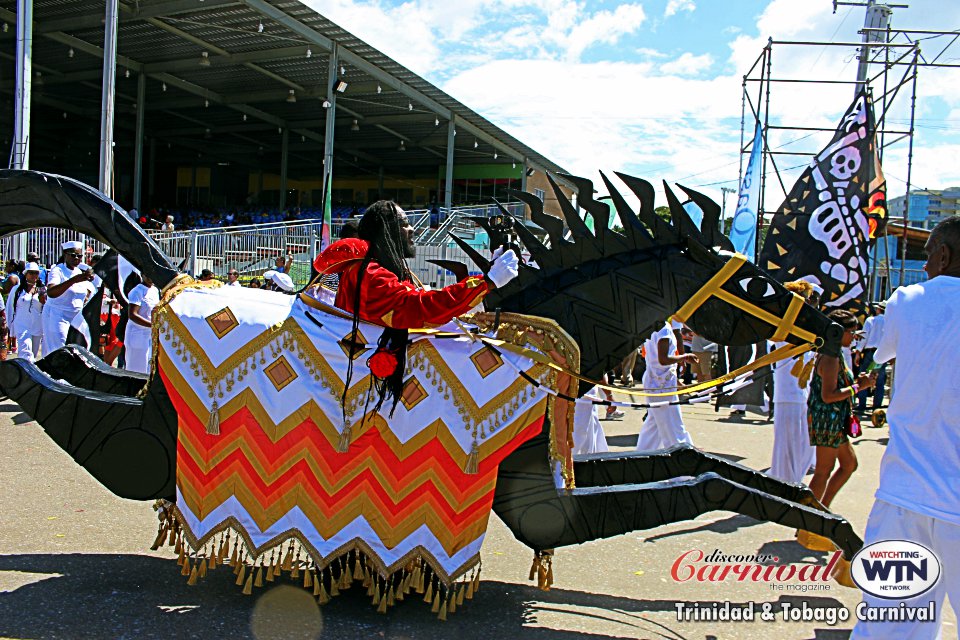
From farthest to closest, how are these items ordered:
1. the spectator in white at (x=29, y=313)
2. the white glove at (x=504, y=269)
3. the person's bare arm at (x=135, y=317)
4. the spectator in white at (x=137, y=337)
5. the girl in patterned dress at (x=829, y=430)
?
the spectator in white at (x=29, y=313)
the spectator in white at (x=137, y=337)
the person's bare arm at (x=135, y=317)
the girl in patterned dress at (x=829, y=430)
the white glove at (x=504, y=269)

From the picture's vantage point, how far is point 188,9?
19953 millimetres

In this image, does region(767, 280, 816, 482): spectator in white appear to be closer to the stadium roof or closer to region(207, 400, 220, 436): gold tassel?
region(207, 400, 220, 436): gold tassel

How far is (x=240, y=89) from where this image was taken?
28953 mm

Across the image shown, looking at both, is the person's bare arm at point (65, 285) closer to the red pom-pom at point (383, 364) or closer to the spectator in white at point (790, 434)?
the red pom-pom at point (383, 364)

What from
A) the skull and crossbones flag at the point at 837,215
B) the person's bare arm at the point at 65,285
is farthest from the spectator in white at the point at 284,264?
the skull and crossbones flag at the point at 837,215

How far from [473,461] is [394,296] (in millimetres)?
871

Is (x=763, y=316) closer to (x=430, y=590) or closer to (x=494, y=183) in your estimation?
(x=430, y=590)

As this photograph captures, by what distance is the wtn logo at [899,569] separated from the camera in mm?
2959

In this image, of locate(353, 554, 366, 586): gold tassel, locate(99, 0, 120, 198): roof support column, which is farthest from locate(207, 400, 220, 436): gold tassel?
locate(99, 0, 120, 198): roof support column

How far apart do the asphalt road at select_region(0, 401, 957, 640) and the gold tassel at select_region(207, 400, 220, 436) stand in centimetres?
88

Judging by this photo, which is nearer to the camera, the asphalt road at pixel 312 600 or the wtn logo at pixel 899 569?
the wtn logo at pixel 899 569

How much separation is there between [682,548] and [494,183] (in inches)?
1385

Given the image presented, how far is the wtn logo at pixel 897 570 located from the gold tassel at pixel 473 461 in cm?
170

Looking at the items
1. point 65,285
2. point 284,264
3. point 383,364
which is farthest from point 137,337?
point 284,264
